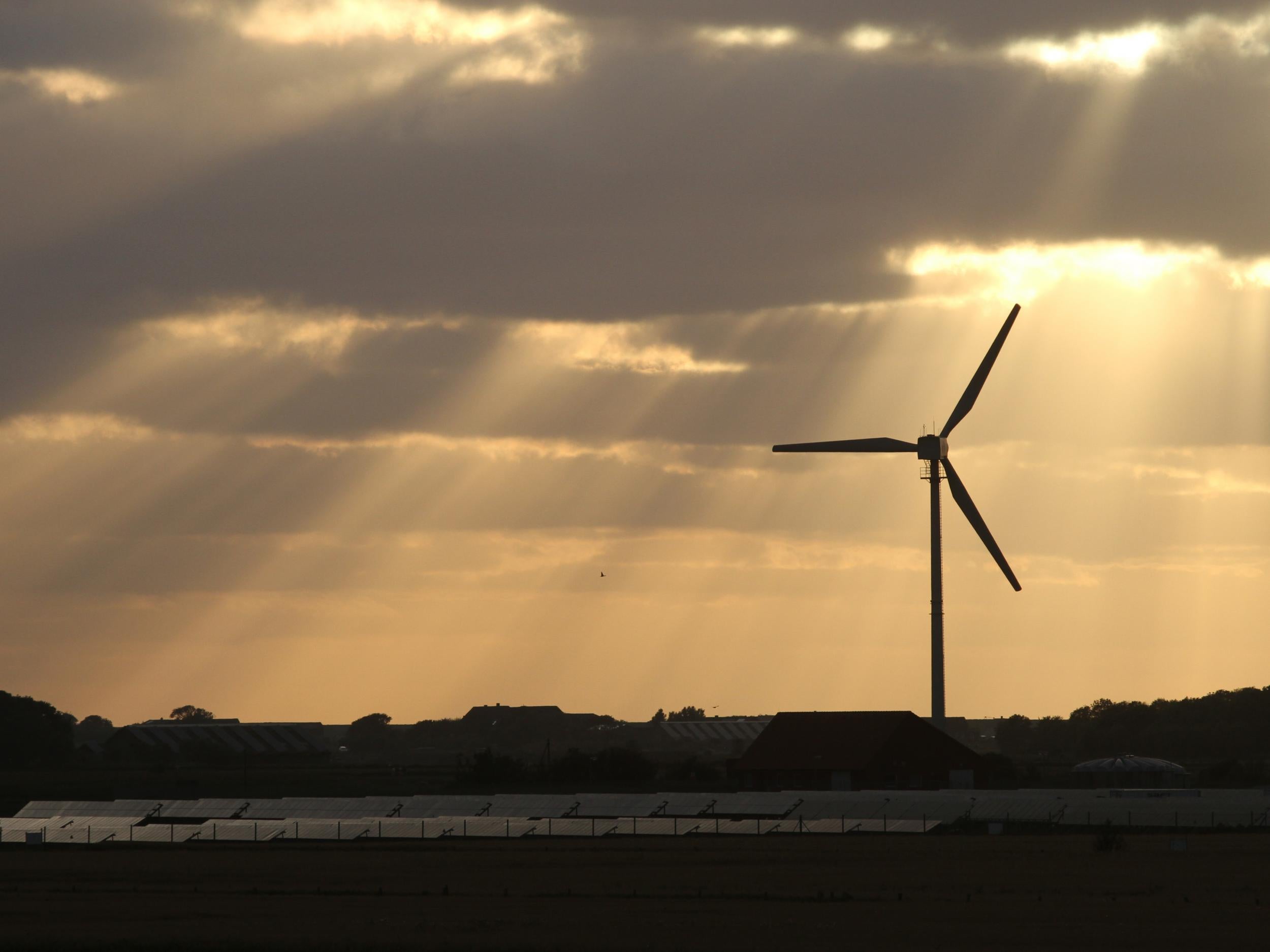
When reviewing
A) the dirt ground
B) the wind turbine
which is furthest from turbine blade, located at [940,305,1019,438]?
the dirt ground

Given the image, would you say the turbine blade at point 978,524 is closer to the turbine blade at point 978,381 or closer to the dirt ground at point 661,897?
the turbine blade at point 978,381

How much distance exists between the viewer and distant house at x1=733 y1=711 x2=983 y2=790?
471 feet

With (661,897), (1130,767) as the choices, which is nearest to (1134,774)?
(1130,767)

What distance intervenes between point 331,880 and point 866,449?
326 feet

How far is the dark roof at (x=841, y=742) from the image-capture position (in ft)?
474

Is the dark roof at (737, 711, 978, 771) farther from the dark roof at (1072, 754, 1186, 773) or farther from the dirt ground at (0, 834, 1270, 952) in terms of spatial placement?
the dirt ground at (0, 834, 1270, 952)

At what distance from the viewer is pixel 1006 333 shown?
163 meters

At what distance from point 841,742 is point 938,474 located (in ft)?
98.8

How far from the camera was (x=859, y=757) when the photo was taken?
472 ft

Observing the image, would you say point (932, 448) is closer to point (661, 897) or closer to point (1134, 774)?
point (1134, 774)

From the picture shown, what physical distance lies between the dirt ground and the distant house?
134ft

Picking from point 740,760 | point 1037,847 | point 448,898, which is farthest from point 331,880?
point 740,760

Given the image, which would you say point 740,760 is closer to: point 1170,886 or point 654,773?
point 654,773

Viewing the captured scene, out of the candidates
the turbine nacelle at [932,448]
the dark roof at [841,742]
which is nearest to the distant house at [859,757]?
the dark roof at [841,742]
